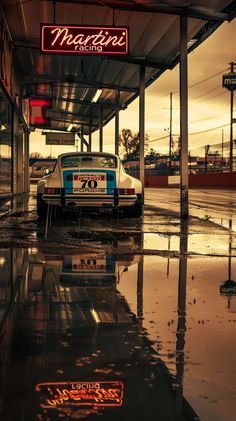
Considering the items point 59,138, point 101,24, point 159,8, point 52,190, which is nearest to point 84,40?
point 159,8

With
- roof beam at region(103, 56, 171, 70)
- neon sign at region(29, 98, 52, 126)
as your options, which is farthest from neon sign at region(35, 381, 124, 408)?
neon sign at region(29, 98, 52, 126)

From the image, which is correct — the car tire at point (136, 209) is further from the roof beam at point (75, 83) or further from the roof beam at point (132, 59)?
the roof beam at point (75, 83)

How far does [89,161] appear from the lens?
1400 cm

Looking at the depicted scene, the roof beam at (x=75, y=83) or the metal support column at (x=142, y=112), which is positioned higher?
the roof beam at (x=75, y=83)

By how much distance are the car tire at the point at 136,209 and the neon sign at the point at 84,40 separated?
3.63m

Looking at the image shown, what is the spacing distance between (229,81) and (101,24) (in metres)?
55.2

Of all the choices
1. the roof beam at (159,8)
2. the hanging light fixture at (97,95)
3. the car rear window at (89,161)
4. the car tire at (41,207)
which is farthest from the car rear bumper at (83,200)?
the hanging light fixture at (97,95)

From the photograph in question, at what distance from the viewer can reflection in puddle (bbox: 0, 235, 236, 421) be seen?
2957 mm

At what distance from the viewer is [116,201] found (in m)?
13.5

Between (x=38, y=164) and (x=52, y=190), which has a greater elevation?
(x=38, y=164)

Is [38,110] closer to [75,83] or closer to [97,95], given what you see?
[97,95]

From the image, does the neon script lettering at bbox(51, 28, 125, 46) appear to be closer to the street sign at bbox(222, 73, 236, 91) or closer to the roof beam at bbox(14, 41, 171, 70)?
the roof beam at bbox(14, 41, 171, 70)

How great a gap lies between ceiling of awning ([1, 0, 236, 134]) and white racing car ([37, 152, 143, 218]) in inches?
154

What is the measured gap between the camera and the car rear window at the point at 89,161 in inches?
542
